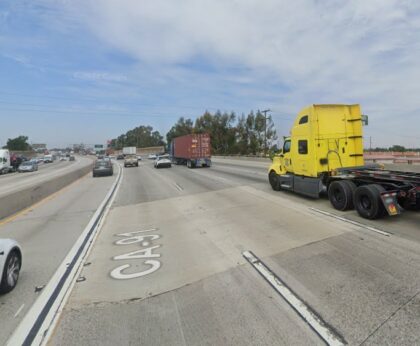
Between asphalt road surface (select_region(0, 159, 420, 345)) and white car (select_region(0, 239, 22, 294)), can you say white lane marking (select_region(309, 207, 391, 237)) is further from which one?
white car (select_region(0, 239, 22, 294))

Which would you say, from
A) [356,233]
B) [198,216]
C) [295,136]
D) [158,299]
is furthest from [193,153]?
[158,299]

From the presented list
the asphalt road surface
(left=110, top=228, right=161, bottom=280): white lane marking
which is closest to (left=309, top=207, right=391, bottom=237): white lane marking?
the asphalt road surface

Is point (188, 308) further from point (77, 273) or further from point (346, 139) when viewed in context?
point (346, 139)

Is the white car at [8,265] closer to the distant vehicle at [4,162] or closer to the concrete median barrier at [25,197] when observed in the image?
the concrete median barrier at [25,197]

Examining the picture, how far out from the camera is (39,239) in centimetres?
816

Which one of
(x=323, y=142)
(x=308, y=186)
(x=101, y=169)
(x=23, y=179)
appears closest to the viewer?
(x=323, y=142)

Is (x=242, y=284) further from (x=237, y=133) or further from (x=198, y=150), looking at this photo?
(x=237, y=133)

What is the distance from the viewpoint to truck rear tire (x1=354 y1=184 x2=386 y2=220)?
27.6 ft

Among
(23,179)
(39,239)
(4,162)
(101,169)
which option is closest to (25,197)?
(39,239)

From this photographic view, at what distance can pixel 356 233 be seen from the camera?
737 cm

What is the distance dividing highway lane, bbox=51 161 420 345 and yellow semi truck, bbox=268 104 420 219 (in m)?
0.87

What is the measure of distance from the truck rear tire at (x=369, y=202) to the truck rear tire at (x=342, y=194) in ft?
1.70

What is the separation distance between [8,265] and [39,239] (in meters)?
3.40

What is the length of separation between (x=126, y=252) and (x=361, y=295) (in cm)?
453
